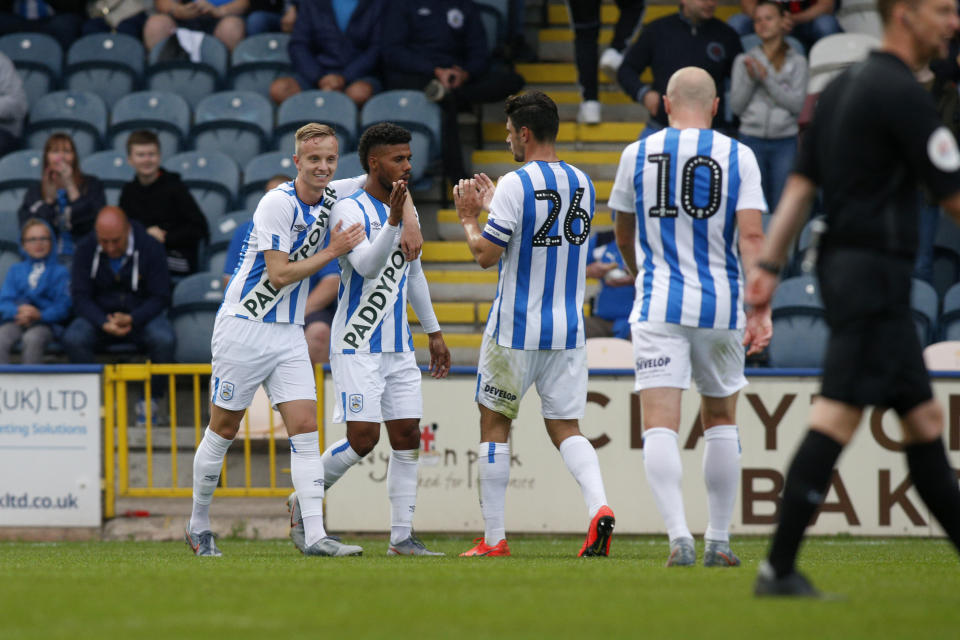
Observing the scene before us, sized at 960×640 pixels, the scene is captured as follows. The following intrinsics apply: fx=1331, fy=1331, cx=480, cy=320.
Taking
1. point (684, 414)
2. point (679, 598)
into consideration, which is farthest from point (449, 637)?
point (684, 414)

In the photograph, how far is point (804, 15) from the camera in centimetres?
1262

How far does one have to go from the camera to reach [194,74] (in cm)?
1375

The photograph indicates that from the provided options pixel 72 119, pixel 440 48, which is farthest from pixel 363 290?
pixel 72 119

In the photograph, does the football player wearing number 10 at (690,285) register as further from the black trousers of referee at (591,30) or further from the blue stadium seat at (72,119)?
the blue stadium seat at (72,119)

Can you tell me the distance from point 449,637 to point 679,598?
3.60ft

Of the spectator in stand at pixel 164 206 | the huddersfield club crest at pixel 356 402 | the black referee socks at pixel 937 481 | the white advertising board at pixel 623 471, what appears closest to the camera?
the black referee socks at pixel 937 481

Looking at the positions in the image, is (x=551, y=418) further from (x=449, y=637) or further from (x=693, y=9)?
(x=693, y=9)

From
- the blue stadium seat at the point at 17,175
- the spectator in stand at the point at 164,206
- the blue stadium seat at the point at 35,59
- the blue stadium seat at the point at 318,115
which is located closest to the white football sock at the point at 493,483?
the spectator in stand at the point at 164,206

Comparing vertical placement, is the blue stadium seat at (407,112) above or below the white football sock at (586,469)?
above

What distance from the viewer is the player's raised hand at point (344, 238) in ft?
21.7

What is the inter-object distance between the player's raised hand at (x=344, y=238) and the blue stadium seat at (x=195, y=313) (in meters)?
4.32

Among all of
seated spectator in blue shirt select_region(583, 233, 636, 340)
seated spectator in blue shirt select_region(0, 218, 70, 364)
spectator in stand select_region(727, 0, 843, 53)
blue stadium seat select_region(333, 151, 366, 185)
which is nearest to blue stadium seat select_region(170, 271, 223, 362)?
seated spectator in blue shirt select_region(0, 218, 70, 364)

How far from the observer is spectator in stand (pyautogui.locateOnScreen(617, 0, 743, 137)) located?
11547mm

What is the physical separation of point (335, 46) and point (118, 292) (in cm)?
376
